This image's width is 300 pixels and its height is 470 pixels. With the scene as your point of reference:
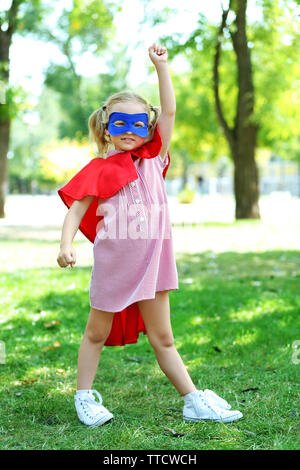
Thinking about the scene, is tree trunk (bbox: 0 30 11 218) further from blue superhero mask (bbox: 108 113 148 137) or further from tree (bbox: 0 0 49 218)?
blue superhero mask (bbox: 108 113 148 137)

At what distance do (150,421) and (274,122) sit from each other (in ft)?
58.6

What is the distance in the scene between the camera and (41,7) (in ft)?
68.8

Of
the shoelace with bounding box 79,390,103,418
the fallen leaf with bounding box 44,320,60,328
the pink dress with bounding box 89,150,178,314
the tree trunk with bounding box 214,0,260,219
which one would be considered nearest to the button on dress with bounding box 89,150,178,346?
the pink dress with bounding box 89,150,178,314

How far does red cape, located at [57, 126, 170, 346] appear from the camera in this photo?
283 centimetres

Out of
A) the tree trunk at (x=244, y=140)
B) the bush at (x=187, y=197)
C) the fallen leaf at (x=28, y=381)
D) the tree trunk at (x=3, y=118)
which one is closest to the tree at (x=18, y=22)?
the tree trunk at (x=3, y=118)

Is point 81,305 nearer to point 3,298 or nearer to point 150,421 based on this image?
point 3,298

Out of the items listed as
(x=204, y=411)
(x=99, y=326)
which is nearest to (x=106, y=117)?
(x=99, y=326)

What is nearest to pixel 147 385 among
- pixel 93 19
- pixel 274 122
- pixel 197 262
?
pixel 197 262

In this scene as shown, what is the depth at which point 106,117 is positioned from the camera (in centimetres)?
301

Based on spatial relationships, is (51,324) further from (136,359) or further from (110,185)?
(110,185)

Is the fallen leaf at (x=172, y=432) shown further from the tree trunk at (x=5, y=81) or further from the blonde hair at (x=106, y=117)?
the tree trunk at (x=5, y=81)

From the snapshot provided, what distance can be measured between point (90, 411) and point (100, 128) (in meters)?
1.45

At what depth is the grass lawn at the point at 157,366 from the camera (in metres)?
2.69
